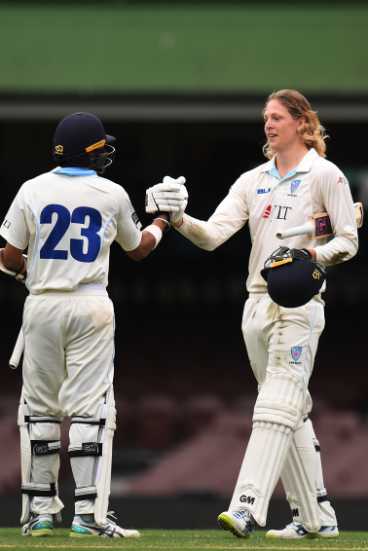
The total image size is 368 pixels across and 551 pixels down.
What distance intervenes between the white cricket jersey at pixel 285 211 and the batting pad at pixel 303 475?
2.42ft

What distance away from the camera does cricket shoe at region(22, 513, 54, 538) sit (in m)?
6.89

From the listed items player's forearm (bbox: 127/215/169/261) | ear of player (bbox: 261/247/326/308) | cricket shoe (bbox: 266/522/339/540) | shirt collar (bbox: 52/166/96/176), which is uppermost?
shirt collar (bbox: 52/166/96/176)

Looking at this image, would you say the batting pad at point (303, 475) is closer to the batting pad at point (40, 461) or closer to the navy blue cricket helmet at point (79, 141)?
the batting pad at point (40, 461)

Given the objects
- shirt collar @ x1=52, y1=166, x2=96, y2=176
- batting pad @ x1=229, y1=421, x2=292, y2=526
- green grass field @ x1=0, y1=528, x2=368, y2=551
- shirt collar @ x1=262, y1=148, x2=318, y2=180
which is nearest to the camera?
green grass field @ x1=0, y1=528, x2=368, y2=551

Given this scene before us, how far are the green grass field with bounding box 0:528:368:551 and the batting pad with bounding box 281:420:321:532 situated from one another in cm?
14

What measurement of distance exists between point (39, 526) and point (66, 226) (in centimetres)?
137

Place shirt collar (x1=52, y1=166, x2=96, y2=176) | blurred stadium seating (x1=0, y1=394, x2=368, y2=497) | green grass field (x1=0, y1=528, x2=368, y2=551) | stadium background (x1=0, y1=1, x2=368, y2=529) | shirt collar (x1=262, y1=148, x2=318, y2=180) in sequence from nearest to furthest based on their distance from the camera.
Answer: green grass field (x1=0, y1=528, x2=368, y2=551), shirt collar (x1=52, y1=166, x2=96, y2=176), shirt collar (x1=262, y1=148, x2=318, y2=180), stadium background (x1=0, y1=1, x2=368, y2=529), blurred stadium seating (x1=0, y1=394, x2=368, y2=497)

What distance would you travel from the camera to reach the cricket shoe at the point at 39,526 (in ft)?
22.6

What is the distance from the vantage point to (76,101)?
14070 mm

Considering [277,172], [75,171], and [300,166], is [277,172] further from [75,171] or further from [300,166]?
[75,171]

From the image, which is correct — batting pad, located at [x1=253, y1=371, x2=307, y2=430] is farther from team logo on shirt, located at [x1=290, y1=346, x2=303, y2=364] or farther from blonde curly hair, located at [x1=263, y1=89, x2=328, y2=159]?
blonde curly hair, located at [x1=263, y1=89, x2=328, y2=159]

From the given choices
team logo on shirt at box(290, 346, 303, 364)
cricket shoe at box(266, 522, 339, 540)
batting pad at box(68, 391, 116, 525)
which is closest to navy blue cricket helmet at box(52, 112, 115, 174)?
batting pad at box(68, 391, 116, 525)

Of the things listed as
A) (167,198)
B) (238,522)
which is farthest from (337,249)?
(238,522)

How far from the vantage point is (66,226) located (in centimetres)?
675
